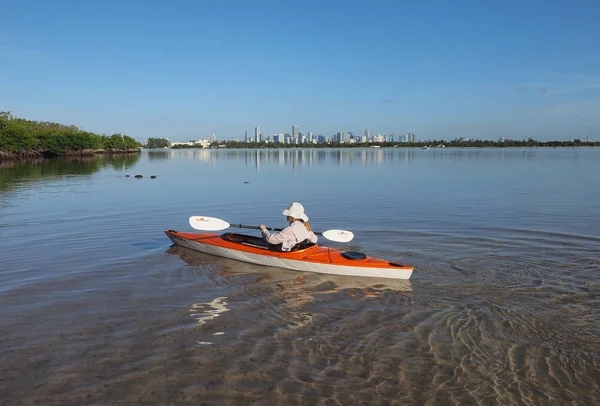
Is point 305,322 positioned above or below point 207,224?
below

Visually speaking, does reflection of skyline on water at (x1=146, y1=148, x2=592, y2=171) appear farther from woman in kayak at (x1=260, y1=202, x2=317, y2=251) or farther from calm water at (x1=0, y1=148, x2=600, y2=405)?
woman in kayak at (x1=260, y1=202, x2=317, y2=251)

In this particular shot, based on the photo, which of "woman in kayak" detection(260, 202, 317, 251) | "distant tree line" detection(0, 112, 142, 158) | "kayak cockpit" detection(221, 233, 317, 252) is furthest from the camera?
"distant tree line" detection(0, 112, 142, 158)

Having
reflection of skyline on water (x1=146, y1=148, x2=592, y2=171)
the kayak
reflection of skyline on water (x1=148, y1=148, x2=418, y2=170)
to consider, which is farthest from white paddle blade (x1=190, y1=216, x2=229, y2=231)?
reflection of skyline on water (x1=148, y1=148, x2=418, y2=170)

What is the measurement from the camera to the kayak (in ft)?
29.5

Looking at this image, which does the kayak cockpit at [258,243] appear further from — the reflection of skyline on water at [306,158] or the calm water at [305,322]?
the reflection of skyline on water at [306,158]

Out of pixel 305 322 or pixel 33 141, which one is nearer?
pixel 305 322

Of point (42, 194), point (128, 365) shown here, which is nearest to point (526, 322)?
point (128, 365)

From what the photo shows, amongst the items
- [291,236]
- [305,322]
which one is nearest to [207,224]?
[291,236]

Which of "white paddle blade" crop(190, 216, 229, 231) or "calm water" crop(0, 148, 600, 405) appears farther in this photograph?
"white paddle blade" crop(190, 216, 229, 231)

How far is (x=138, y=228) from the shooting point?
49.3 ft

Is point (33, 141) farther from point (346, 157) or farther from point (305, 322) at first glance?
point (305, 322)

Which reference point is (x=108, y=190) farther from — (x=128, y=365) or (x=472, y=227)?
(x=128, y=365)

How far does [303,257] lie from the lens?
31.5 ft

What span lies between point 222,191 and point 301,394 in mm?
22389
